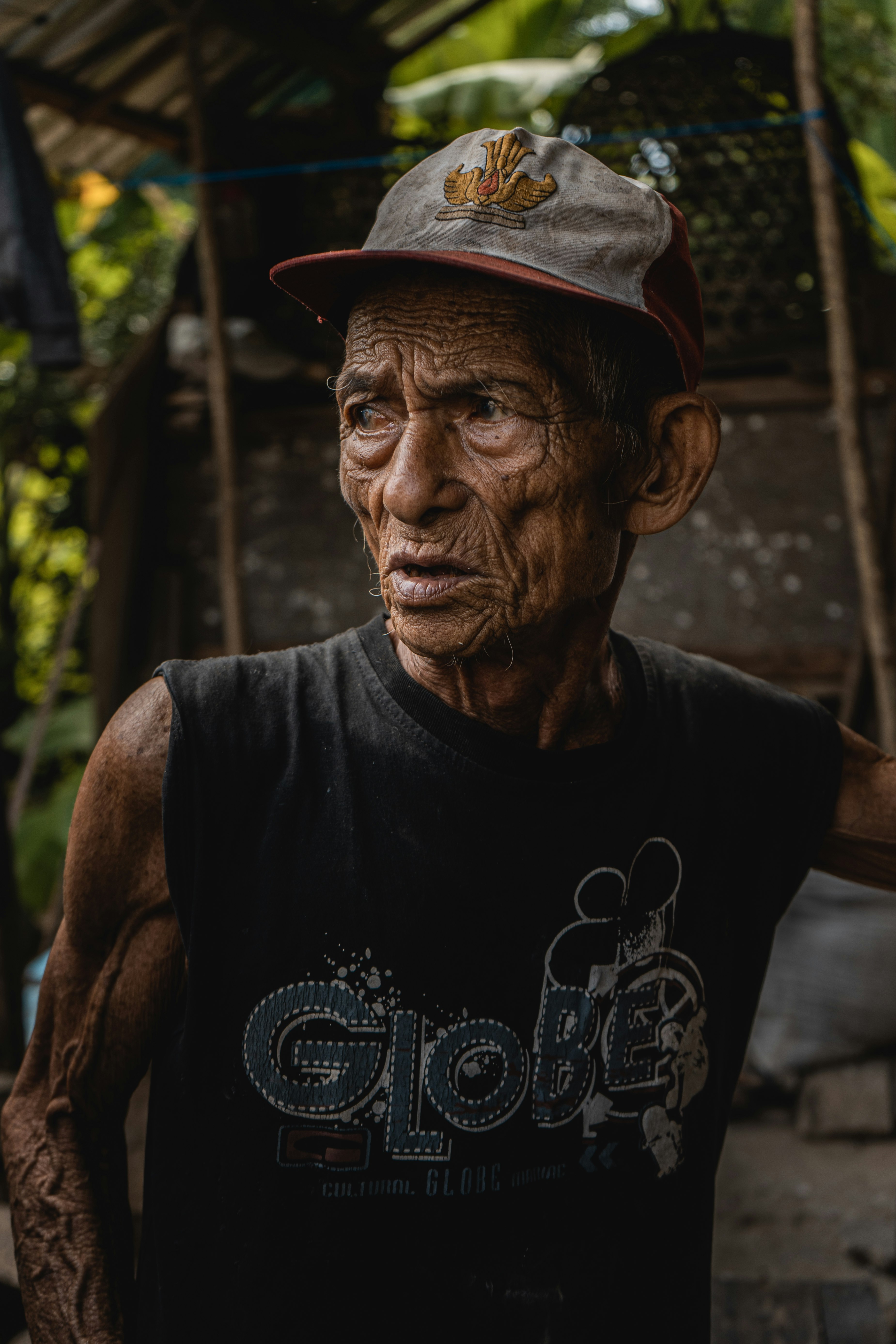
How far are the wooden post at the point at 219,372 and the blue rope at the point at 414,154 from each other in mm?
153

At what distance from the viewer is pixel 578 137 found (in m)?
4.06

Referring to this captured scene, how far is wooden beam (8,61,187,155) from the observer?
4.16m

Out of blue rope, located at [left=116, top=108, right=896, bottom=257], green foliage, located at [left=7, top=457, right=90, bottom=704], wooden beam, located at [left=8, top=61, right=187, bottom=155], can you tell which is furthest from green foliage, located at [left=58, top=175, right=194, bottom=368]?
blue rope, located at [left=116, top=108, right=896, bottom=257]

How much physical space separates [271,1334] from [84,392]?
6.06 meters

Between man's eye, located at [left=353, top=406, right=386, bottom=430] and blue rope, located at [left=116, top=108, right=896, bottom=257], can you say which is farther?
blue rope, located at [left=116, top=108, right=896, bottom=257]

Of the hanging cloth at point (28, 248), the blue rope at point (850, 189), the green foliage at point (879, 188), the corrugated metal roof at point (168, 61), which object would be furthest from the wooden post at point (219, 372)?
the green foliage at point (879, 188)

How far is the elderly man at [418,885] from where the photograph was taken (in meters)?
1.18

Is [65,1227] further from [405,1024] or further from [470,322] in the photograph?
[470,322]

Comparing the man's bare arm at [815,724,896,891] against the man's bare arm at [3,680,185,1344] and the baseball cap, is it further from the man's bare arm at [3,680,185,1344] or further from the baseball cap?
the man's bare arm at [3,680,185,1344]

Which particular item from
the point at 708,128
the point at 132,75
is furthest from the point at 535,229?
the point at 132,75

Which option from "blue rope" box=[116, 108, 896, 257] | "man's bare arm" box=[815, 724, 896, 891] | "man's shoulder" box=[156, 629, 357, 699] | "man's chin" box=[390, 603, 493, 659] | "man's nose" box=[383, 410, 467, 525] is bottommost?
"man's bare arm" box=[815, 724, 896, 891]

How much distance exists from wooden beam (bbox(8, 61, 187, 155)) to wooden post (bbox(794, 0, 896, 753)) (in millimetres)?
2942

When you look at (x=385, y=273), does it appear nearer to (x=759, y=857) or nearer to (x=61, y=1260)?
(x=759, y=857)

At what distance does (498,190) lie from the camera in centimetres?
115
